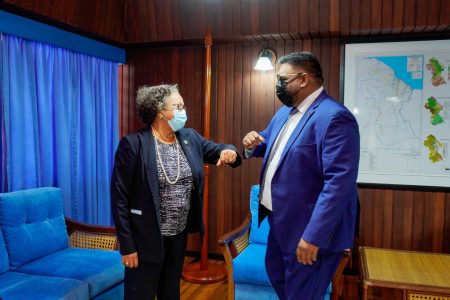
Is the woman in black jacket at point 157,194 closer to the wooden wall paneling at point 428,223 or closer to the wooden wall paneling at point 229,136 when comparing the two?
the wooden wall paneling at point 229,136

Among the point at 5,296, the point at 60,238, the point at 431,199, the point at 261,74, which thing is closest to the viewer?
the point at 5,296

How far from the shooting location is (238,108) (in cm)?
381

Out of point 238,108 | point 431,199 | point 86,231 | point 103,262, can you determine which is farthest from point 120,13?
point 431,199

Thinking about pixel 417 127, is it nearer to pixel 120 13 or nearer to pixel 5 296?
pixel 120 13

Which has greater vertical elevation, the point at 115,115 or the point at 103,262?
the point at 115,115

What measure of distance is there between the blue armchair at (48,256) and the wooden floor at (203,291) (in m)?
0.64

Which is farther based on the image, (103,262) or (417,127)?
(417,127)

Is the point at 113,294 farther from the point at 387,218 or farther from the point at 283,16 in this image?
the point at 283,16

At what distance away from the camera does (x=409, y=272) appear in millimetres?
2549

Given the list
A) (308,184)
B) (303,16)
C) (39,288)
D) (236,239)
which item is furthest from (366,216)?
(39,288)

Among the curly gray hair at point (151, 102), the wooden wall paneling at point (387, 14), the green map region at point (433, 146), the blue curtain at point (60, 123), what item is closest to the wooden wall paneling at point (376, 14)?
the wooden wall paneling at point (387, 14)

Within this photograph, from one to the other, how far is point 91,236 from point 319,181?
6.29ft

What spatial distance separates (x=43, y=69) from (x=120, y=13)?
1.01 m

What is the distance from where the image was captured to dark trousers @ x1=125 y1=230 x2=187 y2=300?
1949 millimetres
